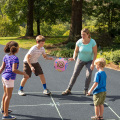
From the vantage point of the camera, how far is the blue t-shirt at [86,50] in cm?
593

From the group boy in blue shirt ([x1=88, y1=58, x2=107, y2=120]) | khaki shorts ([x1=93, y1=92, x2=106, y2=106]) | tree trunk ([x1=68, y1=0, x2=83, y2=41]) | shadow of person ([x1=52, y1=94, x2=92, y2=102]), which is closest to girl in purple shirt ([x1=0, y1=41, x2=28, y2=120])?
boy in blue shirt ([x1=88, y1=58, x2=107, y2=120])

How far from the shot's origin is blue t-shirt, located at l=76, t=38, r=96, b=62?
19.4 ft

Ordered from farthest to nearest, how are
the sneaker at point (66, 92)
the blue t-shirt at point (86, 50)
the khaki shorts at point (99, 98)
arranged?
the sneaker at point (66, 92)
the blue t-shirt at point (86, 50)
the khaki shorts at point (99, 98)

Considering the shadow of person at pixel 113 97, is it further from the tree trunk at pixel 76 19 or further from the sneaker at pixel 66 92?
the tree trunk at pixel 76 19

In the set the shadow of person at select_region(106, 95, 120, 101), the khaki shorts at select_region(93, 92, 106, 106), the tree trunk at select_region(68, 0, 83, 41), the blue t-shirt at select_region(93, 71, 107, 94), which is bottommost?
the shadow of person at select_region(106, 95, 120, 101)

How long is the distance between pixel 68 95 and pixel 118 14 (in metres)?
17.4

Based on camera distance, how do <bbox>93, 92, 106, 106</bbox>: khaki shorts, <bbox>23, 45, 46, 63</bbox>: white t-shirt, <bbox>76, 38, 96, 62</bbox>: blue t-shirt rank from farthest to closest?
1. <bbox>76, 38, 96, 62</bbox>: blue t-shirt
2. <bbox>23, 45, 46, 63</bbox>: white t-shirt
3. <bbox>93, 92, 106, 106</bbox>: khaki shorts

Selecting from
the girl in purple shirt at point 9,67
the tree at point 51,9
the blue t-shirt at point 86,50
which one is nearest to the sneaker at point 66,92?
the blue t-shirt at point 86,50

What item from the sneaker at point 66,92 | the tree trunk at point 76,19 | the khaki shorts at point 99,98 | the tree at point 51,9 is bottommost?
the sneaker at point 66,92

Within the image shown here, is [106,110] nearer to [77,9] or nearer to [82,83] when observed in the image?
[82,83]

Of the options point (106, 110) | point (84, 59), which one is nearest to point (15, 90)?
point (84, 59)

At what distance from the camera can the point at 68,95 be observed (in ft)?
20.6

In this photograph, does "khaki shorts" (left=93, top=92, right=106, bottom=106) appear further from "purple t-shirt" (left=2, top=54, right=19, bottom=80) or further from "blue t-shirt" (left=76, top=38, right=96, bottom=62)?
"purple t-shirt" (left=2, top=54, right=19, bottom=80)

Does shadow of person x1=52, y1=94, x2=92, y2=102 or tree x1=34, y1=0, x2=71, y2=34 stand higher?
tree x1=34, y1=0, x2=71, y2=34
